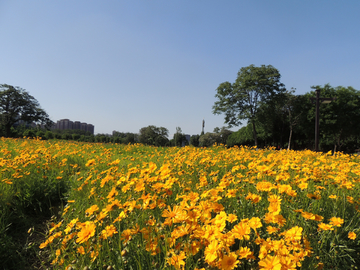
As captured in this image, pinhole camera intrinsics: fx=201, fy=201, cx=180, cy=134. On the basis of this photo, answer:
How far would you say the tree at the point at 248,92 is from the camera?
886 inches

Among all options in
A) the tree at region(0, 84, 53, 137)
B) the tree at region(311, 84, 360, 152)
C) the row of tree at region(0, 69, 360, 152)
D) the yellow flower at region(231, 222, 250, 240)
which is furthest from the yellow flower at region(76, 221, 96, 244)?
the tree at region(0, 84, 53, 137)

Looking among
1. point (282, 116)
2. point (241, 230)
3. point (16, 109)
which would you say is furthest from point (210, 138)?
point (241, 230)

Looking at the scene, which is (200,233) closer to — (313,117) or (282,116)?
(313,117)

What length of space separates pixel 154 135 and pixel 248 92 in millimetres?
41110

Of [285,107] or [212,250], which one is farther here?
[285,107]

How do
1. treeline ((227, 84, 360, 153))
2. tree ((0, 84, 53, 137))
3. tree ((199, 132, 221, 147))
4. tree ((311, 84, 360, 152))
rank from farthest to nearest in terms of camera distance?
tree ((199, 132, 221, 147)) → tree ((0, 84, 53, 137)) → treeline ((227, 84, 360, 153)) → tree ((311, 84, 360, 152))

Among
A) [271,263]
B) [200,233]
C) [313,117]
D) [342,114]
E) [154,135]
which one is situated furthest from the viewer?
[154,135]

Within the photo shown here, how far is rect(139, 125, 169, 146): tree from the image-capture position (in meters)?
59.2

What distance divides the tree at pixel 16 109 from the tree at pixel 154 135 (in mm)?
28810

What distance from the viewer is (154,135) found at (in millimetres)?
61062

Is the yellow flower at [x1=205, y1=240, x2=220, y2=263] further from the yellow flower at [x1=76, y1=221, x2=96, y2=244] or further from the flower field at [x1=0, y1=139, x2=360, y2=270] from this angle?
the yellow flower at [x1=76, y1=221, x2=96, y2=244]

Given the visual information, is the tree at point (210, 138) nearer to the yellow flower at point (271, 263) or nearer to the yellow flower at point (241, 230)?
the yellow flower at point (241, 230)

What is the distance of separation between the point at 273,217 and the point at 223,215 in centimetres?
31

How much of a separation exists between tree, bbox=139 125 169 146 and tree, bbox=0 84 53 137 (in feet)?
94.5
